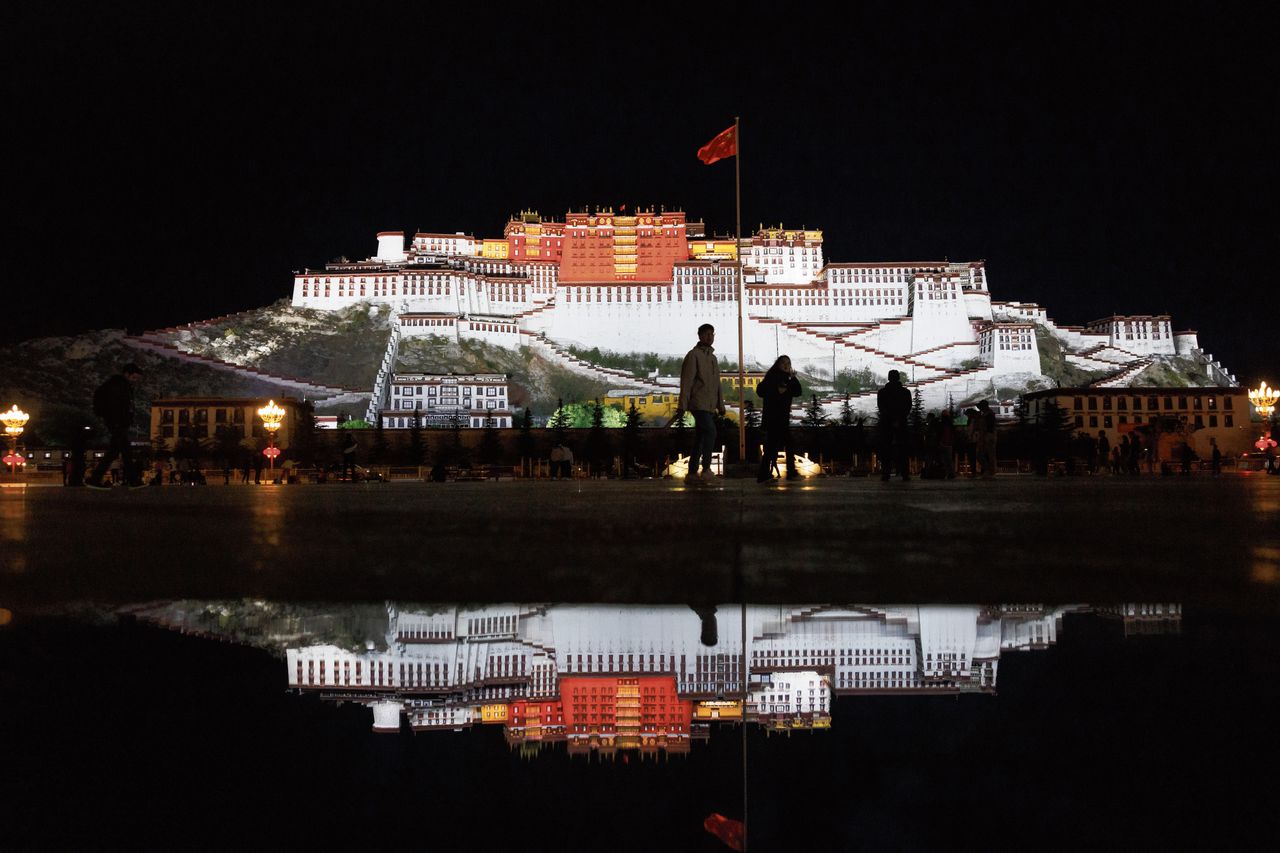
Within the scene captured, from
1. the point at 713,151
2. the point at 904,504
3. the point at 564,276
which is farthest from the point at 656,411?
the point at 904,504

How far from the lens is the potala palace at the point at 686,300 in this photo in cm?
8094

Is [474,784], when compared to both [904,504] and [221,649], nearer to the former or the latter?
[221,649]

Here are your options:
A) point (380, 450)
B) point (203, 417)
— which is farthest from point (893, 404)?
point (203, 417)

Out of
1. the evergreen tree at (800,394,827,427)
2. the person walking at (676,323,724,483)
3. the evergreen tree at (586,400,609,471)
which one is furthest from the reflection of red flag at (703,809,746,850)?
the evergreen tree at (800,394,827,427)

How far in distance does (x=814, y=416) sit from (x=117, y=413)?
193 feet

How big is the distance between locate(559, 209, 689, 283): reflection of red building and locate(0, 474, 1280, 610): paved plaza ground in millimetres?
83071

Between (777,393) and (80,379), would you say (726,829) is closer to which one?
(777,393)

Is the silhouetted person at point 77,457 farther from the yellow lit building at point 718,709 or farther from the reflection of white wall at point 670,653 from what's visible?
the yellow lit building at point 718,709

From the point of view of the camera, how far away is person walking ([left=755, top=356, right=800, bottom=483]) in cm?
813

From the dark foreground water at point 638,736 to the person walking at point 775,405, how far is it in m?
5.87

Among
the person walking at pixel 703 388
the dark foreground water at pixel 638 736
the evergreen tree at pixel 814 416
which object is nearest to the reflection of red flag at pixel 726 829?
the dark foreground water at pixel 638 736

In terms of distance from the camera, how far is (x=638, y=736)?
1.49m

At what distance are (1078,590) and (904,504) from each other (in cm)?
237

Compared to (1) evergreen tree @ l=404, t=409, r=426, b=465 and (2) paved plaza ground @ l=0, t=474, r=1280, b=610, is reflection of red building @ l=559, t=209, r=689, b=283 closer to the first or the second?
(1) evergreen tree @ l=404, t=409, r=426, b=465
